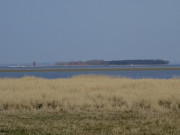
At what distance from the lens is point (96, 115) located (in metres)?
9.51

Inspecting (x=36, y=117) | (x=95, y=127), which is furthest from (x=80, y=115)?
(x=95, y=127)

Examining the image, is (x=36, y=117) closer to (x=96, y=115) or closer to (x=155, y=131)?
(x=96, y=115)

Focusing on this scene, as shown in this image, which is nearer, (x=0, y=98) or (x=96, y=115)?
(x=96, y=115)

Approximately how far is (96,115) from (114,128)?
2393 millimetres

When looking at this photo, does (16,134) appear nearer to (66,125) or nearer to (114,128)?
(66,125)

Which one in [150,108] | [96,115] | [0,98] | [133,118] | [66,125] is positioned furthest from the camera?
[0,98]

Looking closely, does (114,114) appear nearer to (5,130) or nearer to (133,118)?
(133,118)

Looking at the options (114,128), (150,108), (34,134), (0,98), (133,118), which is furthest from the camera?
(0,98)

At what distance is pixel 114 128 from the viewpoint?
7.14 m

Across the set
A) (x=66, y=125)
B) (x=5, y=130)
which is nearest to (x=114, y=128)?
(x=66, y=125)

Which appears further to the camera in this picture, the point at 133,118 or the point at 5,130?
the point at 133,118

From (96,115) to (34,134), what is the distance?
124 inches

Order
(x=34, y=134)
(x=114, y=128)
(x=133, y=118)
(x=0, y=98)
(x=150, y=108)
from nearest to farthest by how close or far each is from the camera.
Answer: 1. (x=34, y=134)
2. (x=114, y=128)
3. (x=133, y=118)
4. (x=150, y=108)
5. (x=0, y=98)

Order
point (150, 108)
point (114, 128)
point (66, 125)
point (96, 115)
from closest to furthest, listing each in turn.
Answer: point (114, 128) → point (66, 125) → point (96, 115) → point (150, 108)
